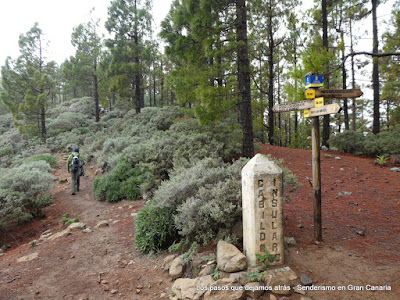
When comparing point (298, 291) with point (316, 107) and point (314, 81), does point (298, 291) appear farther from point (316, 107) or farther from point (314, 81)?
point (314, 81)

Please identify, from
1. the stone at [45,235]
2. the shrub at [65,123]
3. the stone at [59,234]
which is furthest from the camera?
the shrub at [65,123]

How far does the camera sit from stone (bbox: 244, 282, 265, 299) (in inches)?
109

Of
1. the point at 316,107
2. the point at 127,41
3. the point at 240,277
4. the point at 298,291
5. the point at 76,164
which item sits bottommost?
the point at 298,291

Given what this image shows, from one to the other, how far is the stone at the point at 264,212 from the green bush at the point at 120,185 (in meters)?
5.05

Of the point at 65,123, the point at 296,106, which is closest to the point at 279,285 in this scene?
the point at 296,106

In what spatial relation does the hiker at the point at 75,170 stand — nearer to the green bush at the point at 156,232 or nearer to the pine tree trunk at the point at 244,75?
the green bush at the point at 156,232

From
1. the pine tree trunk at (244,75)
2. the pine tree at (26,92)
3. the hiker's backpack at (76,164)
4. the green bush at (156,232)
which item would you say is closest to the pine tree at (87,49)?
the pine tree at (26,92)

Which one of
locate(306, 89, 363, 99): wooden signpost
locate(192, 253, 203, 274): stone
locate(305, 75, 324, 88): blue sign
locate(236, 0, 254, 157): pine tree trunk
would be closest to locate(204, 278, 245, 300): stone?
locate(192, 253, 203, 274): stone

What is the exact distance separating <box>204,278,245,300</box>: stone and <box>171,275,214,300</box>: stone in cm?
9

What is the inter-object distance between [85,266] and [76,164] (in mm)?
5720

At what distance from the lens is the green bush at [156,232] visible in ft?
14.4

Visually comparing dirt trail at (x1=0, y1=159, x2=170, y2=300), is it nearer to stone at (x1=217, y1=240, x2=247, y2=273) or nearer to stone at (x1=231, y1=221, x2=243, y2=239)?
stone at (x1=217, y1=240, x2=247, y2=273)

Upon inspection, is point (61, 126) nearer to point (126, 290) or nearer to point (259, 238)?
point (126, 290)

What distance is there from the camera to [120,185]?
7.82m
